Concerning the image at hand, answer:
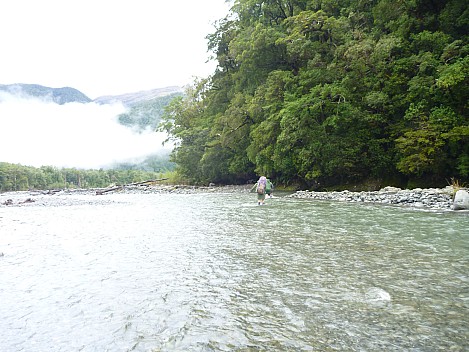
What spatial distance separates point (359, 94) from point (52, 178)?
11585 centimetres

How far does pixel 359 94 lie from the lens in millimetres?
22484

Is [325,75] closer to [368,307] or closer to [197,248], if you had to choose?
[197,248]

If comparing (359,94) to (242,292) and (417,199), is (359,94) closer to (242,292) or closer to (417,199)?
(417,199)

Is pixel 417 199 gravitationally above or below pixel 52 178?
below

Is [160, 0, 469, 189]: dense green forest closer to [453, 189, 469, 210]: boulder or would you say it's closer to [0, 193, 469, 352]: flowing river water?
[453, 189, 469, 210]: boulder

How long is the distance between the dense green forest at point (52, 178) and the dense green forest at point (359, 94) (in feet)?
204

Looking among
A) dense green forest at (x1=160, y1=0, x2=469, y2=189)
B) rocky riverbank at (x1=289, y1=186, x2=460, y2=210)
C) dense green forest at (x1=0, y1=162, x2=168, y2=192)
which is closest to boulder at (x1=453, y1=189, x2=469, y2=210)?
rocky riverbank at (x1=289, y1=186, x2=460, y2=210)

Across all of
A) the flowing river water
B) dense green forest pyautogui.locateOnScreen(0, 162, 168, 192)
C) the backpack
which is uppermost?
dense green forest pyautogui.locateOnScreen(0, 162, 168, 192)

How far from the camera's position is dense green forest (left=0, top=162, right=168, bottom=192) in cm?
9012

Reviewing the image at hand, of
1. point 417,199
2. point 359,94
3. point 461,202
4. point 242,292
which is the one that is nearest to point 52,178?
point 359,94

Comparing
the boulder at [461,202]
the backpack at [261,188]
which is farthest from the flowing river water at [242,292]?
the backpack at [261,188]

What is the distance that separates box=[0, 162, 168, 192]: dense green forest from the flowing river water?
3216 inches

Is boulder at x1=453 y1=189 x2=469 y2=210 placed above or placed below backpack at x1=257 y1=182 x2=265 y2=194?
below

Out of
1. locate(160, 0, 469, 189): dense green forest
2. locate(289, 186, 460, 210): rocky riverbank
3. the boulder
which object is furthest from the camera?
locate(160, 0, 469, 189): dense green forest
